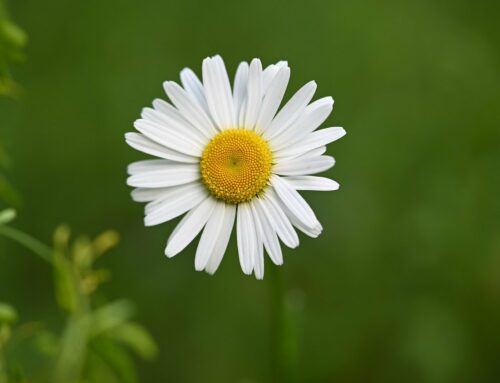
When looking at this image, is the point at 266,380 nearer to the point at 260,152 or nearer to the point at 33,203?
the point at 33,203

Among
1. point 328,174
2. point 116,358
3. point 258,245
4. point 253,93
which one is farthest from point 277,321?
point 328,174

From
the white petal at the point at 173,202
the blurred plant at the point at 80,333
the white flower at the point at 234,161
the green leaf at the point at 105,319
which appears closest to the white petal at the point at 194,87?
the white flower at the point at 234,161

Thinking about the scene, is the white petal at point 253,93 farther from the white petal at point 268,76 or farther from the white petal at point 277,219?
the white petal at point 277,219

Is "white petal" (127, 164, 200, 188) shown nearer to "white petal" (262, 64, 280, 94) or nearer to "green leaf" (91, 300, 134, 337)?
"white petal" (262, 64, 280, 94)

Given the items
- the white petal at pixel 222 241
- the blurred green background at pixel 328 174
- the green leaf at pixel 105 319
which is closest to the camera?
the white petal at pixel 222 241

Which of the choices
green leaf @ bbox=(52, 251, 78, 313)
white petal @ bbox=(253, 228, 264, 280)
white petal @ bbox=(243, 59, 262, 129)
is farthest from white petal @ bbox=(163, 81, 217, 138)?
green leaf @ bbox=(52, 251, 78, 313)

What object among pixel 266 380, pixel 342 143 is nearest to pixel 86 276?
pixel 266 380

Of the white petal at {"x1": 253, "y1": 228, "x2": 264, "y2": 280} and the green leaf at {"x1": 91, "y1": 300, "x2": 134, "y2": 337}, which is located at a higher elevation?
the white petal at {"x1": 253, "y1": 228, "x2": 264, "y2": 280}
